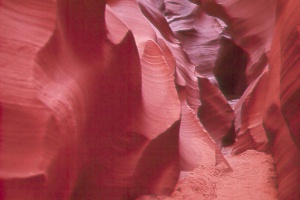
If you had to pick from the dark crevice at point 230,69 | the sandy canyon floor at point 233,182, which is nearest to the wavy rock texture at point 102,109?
the sandy canyon floor at point 233,182

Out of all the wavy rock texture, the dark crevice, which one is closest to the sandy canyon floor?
the wavy rock texture

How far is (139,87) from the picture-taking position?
8.60ft

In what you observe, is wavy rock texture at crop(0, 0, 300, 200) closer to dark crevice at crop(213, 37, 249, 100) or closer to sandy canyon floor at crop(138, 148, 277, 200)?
sandy canyon floor at crop(138, 148, 277, 200)

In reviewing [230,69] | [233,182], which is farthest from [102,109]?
[230,69]

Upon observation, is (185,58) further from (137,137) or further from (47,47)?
(47,47)

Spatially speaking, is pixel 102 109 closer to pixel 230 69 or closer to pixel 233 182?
pixel 233 182

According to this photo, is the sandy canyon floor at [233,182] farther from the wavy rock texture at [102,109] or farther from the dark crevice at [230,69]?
the dark crevice at [230,69]

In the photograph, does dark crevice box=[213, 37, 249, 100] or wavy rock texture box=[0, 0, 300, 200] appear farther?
dark crevice box=[213, 37, 249, 100]

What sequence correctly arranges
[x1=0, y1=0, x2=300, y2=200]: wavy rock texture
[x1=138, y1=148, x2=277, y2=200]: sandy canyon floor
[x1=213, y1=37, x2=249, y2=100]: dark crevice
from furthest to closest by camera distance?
[x1=213, y1=37, x2=249, y2=100]: dark crevice, [x1=138, y1=148, x2=277, y2=200]: sandy canyon floor, [x1=0, y1=0, x2=300, y2=200]: wavy rock texture

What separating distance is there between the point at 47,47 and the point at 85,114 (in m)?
0.40

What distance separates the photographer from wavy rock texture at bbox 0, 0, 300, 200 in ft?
5.80

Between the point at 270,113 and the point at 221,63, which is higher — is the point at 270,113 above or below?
above

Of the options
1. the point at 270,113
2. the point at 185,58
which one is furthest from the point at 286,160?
the point at 185,58

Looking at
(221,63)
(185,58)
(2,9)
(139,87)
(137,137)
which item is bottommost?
(221,63)
